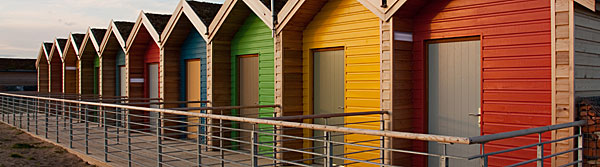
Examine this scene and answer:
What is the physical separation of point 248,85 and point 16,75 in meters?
27.5

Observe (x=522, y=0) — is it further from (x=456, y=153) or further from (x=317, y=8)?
(x=317, y=8)

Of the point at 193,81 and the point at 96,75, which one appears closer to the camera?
the point at 193,81

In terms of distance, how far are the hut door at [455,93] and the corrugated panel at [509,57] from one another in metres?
0.18

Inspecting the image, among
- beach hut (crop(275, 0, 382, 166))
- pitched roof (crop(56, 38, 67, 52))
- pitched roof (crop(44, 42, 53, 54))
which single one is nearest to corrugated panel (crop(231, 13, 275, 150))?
beach hut (crop(275, 0, 382, 166))

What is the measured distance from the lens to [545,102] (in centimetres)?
632

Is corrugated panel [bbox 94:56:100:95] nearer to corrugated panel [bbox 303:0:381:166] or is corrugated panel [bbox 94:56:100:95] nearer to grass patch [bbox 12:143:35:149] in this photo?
grass patch [bbox 12:143:35:149]

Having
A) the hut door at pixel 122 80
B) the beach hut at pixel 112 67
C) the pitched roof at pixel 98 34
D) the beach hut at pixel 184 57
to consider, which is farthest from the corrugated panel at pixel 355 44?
the pitched roof at pixel 98 34

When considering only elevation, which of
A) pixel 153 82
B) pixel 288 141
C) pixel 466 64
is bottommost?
pixel 288 141

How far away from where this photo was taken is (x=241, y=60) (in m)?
11.8

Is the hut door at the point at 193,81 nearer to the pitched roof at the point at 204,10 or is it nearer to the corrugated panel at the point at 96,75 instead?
the pitched roof at the point at 204,10

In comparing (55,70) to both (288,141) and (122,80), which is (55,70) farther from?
(288,141)

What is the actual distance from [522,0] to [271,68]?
5272 millimetres

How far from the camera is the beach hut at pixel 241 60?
10.8 m

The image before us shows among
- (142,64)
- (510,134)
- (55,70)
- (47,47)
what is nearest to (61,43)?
(55,70)
